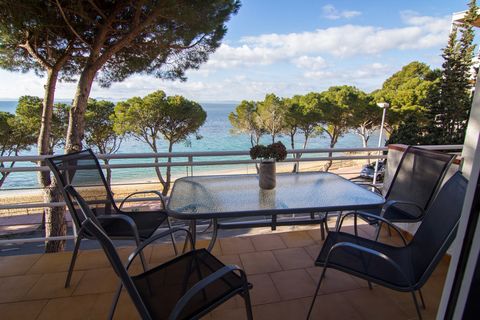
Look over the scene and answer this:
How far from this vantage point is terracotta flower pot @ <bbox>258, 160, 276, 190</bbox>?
1.94 metres

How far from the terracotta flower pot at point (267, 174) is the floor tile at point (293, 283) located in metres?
0.68

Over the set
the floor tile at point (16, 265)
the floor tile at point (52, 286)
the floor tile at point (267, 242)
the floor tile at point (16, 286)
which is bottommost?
the floor tile at point (16, 265)

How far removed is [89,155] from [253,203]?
4.52 ft

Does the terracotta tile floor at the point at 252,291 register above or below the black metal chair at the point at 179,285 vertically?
below

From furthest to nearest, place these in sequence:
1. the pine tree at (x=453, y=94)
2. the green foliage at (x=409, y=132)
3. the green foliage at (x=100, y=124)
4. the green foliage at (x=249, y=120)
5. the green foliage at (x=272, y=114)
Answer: the green foliage at (x=249, y=120)
the green foliage at (x=272, y=114)
the green foliage at (x=409, y=132)
the pine tree at (x=453, y=94)
the green foliage at (x=100, y=124)

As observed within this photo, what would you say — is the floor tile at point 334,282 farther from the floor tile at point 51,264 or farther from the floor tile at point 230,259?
the floor tile at point 51,264

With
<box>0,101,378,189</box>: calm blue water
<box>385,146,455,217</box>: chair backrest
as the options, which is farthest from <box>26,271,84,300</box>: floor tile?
<box>0,101,378,189</box>: calm blue water

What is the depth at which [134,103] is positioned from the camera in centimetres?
1103

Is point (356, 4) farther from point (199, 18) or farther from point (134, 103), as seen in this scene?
point (134, 103)

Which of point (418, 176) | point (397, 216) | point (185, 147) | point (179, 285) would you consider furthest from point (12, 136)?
point (185, 147)

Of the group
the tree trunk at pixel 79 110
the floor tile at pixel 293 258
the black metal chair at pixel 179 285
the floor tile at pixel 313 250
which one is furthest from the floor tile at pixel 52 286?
the tree trunk at pixel 79 110

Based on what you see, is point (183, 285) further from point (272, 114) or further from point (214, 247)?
point (272, 114)

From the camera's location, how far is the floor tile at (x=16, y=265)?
205 cm

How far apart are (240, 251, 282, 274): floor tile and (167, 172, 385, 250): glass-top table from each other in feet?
2.13
